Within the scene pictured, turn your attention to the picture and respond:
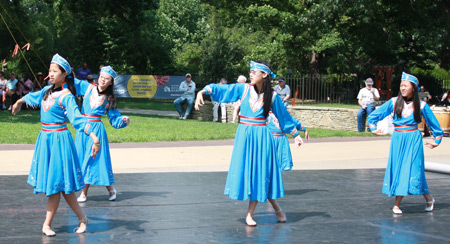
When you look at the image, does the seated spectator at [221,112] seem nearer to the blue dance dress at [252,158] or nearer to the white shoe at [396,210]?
the white shoe at [396,210]

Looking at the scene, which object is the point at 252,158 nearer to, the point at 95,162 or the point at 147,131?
the point at 95,162

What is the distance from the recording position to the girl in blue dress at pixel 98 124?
8273mm

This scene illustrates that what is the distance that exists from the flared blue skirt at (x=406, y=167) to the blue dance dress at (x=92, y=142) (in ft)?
11.6

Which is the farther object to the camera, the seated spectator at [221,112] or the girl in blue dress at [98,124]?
the seated spectator at [221,112]

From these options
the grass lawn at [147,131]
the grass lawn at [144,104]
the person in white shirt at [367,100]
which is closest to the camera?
the grass lawn at [147,131]

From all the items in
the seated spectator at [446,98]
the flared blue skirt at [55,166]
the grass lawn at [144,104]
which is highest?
the flared blue skirt at [55,166]

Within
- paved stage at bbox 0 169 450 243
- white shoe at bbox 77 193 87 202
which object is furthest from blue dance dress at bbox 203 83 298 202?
white shoe at bbox 77 193 87 202

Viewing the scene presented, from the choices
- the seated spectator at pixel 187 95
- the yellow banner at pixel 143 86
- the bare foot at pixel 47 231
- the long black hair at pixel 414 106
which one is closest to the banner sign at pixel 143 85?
the yellow banner at pixel 143 86

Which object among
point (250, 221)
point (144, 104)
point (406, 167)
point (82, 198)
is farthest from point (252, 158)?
point (144, 104)

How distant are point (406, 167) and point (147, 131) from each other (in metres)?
10.8

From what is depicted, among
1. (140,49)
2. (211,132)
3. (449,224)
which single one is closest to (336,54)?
(140,49)

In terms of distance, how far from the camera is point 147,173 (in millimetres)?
11086

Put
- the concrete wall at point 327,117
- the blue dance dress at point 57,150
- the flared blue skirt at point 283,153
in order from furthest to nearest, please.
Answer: the concrete wall at point 327,117
the flared blue skirt at point 283,153
the blue dance dress at point 57,150

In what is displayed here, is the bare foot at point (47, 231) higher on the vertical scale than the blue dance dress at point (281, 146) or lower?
lower
